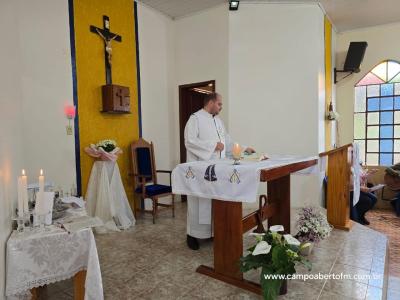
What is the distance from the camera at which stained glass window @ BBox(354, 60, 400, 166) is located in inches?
221

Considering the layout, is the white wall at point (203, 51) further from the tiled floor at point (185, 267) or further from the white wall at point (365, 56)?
the white wall at point (365, 56)

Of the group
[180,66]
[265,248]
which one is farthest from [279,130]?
[265,248]

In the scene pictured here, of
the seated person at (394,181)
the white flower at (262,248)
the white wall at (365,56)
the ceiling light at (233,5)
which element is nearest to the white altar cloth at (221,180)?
the white flower at (262,248)

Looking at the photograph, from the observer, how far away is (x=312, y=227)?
2654mm

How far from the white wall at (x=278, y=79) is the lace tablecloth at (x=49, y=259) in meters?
3.42

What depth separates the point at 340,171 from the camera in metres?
3.40

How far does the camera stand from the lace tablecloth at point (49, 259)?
4.76 ft

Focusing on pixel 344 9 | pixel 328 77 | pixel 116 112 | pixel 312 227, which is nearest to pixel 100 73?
pixel 116 112

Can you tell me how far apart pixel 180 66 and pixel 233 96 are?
114 cm

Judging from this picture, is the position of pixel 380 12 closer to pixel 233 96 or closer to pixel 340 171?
pixel 233 96

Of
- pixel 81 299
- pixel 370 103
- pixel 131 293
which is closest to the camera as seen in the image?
pixel 81 299

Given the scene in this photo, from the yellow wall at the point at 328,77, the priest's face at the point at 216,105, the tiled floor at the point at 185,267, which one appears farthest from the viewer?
the yellow wall at the point at 328,77

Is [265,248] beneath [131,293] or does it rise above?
above

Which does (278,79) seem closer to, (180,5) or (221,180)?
(180,5)
